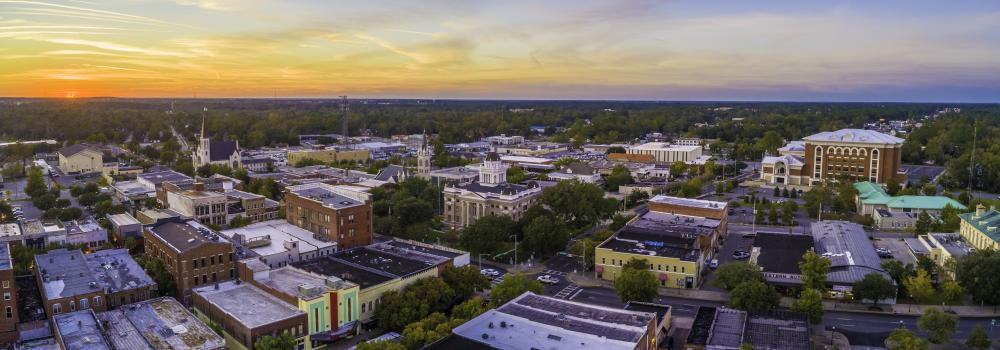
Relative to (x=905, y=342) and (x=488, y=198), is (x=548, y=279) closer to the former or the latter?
(x=488, y=198)

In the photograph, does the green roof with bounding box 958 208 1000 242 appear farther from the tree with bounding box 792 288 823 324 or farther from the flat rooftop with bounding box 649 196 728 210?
the tree with bounding box 792 288 823 324

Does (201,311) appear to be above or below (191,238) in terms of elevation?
below

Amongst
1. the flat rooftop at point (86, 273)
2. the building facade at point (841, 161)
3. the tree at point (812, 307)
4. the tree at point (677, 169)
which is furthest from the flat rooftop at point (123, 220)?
the building facade at point (841, 161)

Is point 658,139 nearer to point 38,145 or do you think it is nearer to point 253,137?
point 253,137

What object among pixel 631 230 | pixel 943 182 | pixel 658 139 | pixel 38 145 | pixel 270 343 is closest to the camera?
pixel 270 343

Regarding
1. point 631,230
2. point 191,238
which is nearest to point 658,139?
point 631,230

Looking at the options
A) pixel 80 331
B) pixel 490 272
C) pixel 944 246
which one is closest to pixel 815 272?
pixel 944 246
